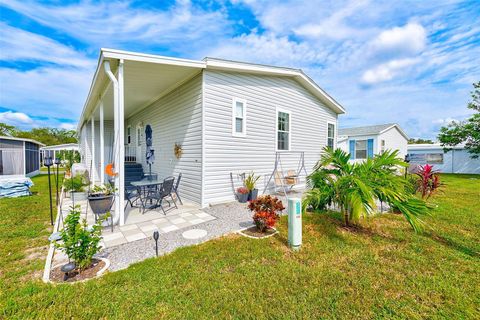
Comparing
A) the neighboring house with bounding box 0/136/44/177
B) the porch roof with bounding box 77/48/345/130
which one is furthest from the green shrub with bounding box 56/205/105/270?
the neighboring house with bounding box 0/136/44/177

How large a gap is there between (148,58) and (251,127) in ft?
11.4

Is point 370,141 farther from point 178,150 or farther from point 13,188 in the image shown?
point 13,188

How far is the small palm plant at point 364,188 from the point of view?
355 centimetres

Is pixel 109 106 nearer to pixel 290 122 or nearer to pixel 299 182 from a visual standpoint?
pixel 290 122

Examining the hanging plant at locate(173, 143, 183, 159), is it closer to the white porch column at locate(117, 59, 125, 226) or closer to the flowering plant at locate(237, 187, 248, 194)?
the flowering plant at locate(237, 187, 248, 194)

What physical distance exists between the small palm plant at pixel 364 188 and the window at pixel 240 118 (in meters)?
2.77

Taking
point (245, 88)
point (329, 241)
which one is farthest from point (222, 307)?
point (245, 88)

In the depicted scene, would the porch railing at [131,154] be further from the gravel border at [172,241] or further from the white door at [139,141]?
the gravel border at [172,241]

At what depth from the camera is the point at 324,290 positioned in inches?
95.0

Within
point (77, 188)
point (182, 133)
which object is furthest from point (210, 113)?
point (77, 188)

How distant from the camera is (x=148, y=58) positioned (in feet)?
16.1

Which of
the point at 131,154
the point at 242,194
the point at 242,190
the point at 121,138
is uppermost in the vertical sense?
the point at 121,138

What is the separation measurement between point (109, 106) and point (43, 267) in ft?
26.2

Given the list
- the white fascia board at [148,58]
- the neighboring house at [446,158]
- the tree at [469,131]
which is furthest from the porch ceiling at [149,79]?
the tree at [469,131]
